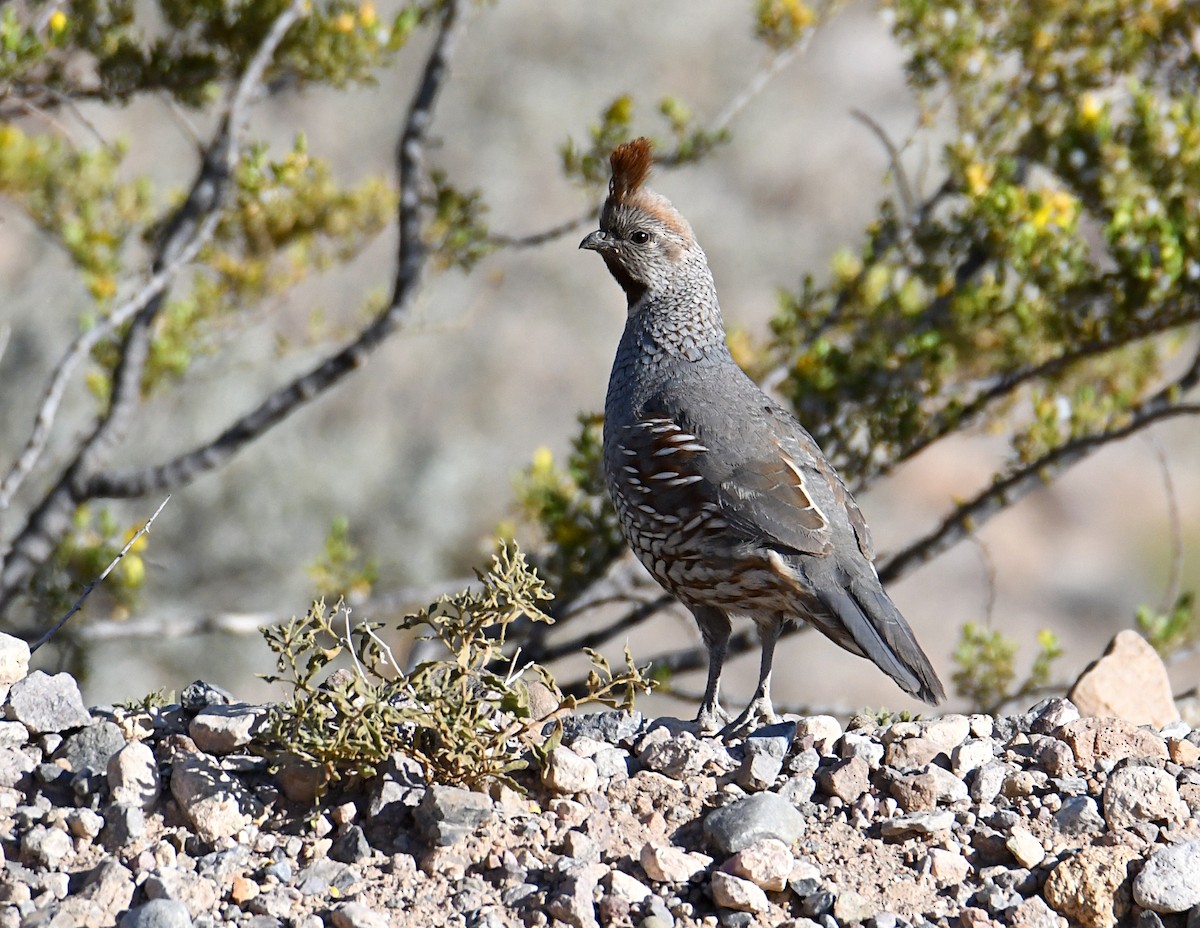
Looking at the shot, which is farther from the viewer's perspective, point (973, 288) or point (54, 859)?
point (973, 288)

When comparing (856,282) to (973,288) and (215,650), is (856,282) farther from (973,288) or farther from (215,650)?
(215,650)

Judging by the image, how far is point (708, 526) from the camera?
4.11 m

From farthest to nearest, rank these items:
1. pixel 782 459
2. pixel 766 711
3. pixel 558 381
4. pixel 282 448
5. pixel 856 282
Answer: pixel 558 381, pixel 282 448, pixel 856 282, pixel 782 459, pixel 766 711

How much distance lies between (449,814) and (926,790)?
3.36 ft

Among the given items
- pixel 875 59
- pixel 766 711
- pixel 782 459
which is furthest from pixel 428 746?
pixel 875 59

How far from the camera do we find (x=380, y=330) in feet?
20.6

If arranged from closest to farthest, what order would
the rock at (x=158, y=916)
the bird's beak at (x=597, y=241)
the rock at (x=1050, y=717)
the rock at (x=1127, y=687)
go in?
the rock at (x=158, y=916), the rock at (x=1050, y=717), the rock at (x=1127, y=687), the bird's beak at (x=597, y=241)

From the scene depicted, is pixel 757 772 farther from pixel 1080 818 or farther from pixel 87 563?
pixel 87 563

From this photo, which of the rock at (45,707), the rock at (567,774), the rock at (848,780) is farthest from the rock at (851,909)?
Answer: the rock at (45,707)

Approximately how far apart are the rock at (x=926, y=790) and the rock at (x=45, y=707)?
179 cm

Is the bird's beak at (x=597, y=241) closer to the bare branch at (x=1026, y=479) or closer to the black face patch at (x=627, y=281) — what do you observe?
the black face patch at (x=627, y=281)

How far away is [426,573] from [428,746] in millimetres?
9369

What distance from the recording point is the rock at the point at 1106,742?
339cm

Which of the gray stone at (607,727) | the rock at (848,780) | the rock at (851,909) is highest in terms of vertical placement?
the gray stone at (607,727)
